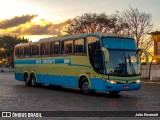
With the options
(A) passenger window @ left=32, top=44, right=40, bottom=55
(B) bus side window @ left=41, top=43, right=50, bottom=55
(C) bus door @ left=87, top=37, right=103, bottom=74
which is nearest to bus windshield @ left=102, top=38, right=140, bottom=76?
(C) bus door @ left=87, top=37, right=103, bottom=74

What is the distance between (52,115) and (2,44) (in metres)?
112

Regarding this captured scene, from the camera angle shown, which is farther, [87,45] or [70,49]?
[70,49]

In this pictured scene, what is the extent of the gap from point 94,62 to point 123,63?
1.58 m

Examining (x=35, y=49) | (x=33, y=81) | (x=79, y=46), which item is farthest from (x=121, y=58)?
(x=33, y=81)

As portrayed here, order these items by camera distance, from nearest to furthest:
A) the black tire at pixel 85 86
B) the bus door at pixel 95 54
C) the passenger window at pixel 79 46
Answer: the bus door at pixel 95 54, the black tire at pixel 85 86, the passenger window at pixel 79 46

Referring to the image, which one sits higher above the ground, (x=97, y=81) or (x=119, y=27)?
(x=119, y=27)

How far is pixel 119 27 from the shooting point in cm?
7181

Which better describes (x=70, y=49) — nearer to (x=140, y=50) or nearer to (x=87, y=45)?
(x=87, y=45)

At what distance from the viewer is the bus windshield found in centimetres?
2000

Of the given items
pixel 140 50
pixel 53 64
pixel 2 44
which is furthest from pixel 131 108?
pixel 2 44

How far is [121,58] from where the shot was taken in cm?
2027

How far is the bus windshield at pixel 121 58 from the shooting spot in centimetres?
2000

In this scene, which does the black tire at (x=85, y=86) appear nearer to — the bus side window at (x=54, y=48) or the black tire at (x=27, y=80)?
the bus side window at (x=54, y=48)

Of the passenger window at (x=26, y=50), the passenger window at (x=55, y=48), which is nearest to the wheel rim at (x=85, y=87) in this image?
the passenger window at (x=55, y=48)
